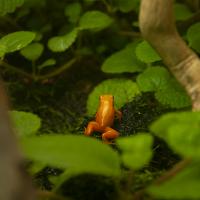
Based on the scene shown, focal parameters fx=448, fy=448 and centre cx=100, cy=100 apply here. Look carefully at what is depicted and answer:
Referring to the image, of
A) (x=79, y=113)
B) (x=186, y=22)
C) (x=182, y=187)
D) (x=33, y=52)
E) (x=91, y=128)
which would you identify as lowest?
(x=79, y=113)

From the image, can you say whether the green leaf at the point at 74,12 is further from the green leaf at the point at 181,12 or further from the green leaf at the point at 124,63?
the green leaf at the point at 181,12

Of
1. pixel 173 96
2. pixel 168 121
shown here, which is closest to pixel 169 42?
pixel 173 96

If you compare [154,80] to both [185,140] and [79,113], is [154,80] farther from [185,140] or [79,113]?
[185,140]

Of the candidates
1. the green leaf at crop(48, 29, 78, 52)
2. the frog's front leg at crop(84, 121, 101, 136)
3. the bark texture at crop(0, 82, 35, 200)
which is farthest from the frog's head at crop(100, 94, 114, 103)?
the bark texture at crop(0, 82, 35, 200)

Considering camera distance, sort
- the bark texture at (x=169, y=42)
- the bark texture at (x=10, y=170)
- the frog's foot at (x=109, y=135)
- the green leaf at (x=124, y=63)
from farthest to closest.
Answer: the green leaf at (x=124, y=63) < the frog's foot at (x=109, y=135) < the bark texture at (x=169, y=42) < the bark texture at (x=10, y=170)

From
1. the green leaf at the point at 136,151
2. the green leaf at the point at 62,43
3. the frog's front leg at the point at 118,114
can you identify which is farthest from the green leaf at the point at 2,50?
the green leaf at the point at 136,151

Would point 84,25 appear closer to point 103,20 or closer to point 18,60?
point 103,20
